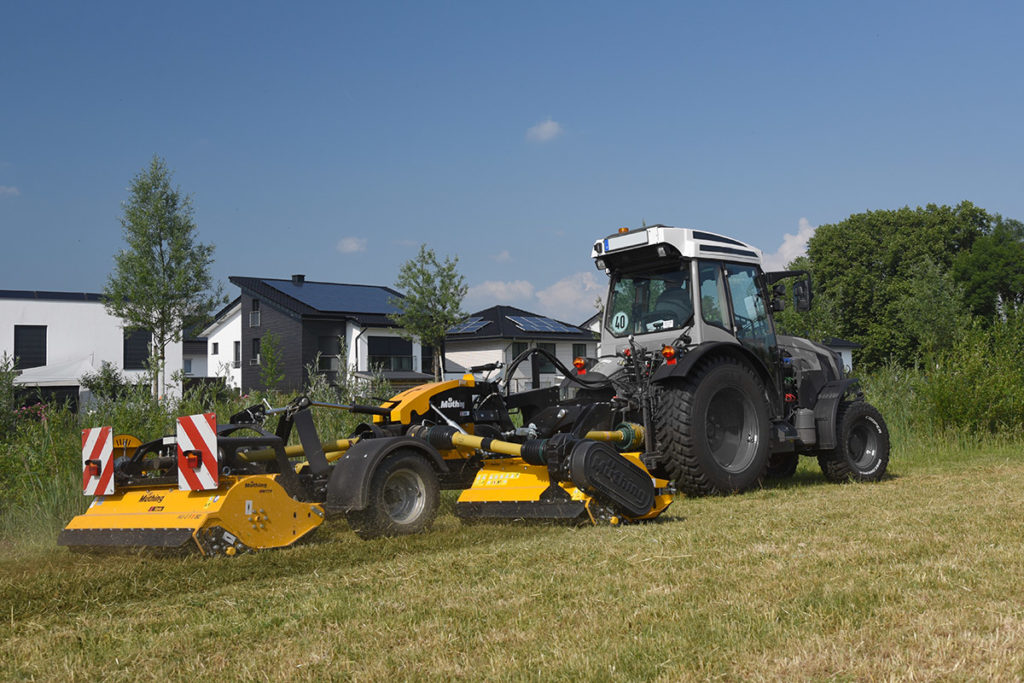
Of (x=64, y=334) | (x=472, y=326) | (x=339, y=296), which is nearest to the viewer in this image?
(x=64, y=334)

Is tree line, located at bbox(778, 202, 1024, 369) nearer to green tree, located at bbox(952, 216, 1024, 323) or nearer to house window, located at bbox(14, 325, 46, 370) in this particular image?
green tree, located at bbox(952, 216, 1024, 323)

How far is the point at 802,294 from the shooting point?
922cm

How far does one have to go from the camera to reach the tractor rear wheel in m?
7.64

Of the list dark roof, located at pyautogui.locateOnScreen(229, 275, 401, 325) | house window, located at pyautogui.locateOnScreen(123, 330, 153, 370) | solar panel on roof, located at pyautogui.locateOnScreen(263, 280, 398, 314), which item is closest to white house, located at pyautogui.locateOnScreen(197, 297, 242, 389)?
dark roof, located at pyautogui.locateOnScreen(229, 275, 401, 325)

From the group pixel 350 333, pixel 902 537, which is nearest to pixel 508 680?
pixel 902 537

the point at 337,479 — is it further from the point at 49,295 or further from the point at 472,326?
the point at 472,326

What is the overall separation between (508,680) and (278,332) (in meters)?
37.9

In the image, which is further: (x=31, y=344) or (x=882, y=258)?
(x=882, y=258)

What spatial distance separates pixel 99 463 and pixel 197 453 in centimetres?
99

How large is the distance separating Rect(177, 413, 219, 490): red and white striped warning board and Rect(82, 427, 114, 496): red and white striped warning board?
727 mm

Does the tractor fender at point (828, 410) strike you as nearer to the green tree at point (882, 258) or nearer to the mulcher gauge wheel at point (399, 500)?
the mulcher gauge wheel at point (399, 500)

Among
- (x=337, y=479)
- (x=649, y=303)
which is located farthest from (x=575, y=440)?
(x=649, y=303)

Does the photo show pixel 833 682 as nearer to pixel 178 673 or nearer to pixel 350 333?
pixel 178 673

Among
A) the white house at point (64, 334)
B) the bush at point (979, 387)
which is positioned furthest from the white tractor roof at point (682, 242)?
the white house at point (64, 334)
